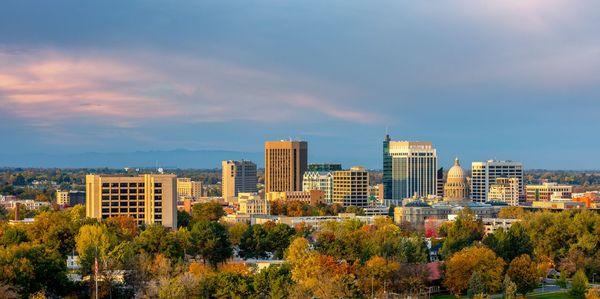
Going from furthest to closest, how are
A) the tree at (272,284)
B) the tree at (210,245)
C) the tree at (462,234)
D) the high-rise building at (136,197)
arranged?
the high-rise building at (136,197) → the tree at (462,234) → the tree at (210,245) → the tree at (272,284)

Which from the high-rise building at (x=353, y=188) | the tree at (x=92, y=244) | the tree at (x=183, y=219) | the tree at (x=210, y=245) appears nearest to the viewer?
the tree at (x=92, y=244)

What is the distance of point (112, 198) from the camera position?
12006 centimetres

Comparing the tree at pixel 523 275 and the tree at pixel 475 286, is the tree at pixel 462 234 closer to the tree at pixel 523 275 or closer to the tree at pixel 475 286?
the tree at pixel 523 275

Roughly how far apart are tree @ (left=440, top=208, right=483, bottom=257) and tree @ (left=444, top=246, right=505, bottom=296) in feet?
30.2

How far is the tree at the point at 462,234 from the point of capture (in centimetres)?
10219

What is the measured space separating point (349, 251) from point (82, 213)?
45871 mm

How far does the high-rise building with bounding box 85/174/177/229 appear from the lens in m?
119

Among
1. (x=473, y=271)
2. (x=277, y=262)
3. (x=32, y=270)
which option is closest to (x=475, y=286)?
(x=473, y=271)

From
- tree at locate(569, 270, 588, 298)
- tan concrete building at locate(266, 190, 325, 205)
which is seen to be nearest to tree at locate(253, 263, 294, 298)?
tree at locate(569, 270, 588, 298)

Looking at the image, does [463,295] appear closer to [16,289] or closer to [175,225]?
[16,289]

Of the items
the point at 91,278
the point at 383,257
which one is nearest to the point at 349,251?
the point at 383,257

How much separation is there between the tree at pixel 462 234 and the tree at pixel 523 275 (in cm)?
1045

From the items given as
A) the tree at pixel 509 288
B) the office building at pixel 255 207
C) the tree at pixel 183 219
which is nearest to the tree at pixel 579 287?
the tree at pixel 509 288

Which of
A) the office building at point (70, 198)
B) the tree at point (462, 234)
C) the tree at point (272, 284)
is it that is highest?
the office building at point (70, 198)
